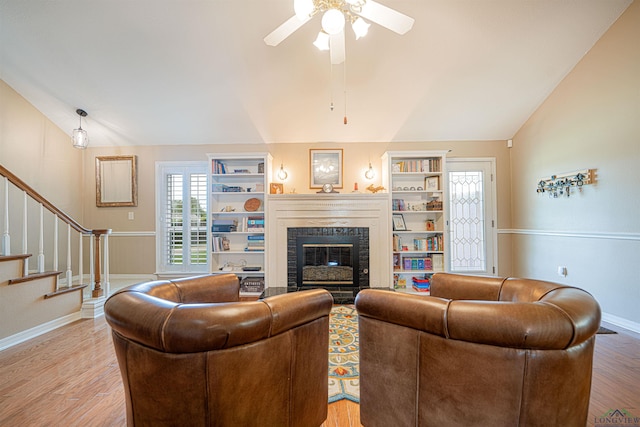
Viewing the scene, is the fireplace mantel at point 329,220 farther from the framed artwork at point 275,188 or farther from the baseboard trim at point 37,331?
the baseboard trim at point 37,331

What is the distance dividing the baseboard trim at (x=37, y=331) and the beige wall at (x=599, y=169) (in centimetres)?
585

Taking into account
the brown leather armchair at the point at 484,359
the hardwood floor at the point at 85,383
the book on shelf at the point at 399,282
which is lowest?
the hardwood floor at the point at 85,383

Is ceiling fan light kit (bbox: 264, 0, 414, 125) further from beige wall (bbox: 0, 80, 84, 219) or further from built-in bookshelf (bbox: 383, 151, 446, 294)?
beige wall (bbox: 0, 80, 84, 219)

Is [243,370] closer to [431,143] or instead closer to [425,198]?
[425,198]

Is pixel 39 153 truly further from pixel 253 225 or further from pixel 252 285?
pixel 252 285

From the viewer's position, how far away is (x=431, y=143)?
4195 millimetres

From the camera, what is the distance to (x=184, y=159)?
4.27 m

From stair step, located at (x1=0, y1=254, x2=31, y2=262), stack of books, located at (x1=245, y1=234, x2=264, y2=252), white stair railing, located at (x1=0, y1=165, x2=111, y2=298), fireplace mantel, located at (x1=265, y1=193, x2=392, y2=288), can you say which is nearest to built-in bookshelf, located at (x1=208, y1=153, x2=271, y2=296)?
stack of books, located at (x1=245, y1=234, x2=264, y2=252)

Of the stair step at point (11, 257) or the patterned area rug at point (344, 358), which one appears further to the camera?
the stair step at point (11, 257)

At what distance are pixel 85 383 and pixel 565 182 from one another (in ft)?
16.7

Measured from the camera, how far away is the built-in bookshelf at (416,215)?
3.94 m

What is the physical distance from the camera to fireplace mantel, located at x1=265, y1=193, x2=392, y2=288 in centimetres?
380

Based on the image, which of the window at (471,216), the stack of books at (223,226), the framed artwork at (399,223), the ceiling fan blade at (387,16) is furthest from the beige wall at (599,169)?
the stack of books at (223,226)

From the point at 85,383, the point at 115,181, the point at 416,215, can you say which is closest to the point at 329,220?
the point at 416,215
